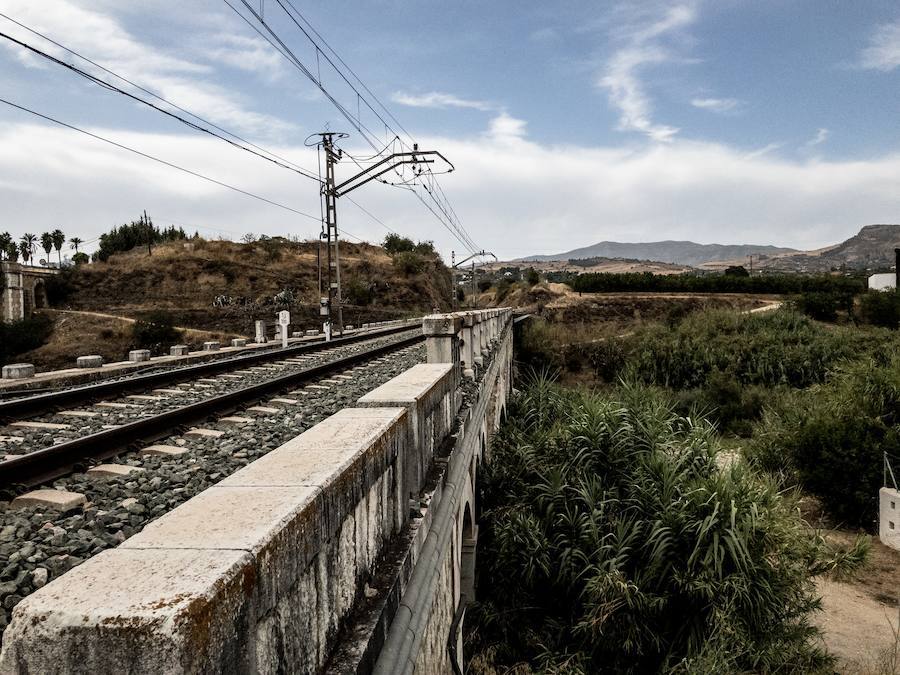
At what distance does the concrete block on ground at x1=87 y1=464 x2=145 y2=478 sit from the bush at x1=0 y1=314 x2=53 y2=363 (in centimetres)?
3419

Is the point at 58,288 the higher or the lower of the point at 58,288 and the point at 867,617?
the higher

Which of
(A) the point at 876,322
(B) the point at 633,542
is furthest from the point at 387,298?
(B) the point at 633,542

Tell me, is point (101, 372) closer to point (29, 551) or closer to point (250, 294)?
point (29, 551)

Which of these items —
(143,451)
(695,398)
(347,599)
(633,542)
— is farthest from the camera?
(695,398)

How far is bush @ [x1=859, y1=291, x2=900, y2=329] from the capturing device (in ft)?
111

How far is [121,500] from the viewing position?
3.35m

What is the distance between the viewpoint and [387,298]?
4850 centimetres

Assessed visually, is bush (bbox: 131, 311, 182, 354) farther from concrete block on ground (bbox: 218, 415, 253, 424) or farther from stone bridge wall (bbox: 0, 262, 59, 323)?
concrete block on ground (bbox: 218, 415, 253, 424)

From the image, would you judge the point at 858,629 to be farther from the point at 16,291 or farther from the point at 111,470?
the point at 16,291

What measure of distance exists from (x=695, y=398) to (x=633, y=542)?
1741 cm

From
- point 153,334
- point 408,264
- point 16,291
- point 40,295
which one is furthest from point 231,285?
point 408,264

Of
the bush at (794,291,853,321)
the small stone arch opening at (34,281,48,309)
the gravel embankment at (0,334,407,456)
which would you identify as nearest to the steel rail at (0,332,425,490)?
the gravel embankment at (0,334,407,456)

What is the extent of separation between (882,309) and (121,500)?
40.5 metres

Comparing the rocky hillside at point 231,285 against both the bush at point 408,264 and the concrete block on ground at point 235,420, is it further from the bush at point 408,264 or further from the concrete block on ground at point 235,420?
the concrete block on ground at point 235,420
